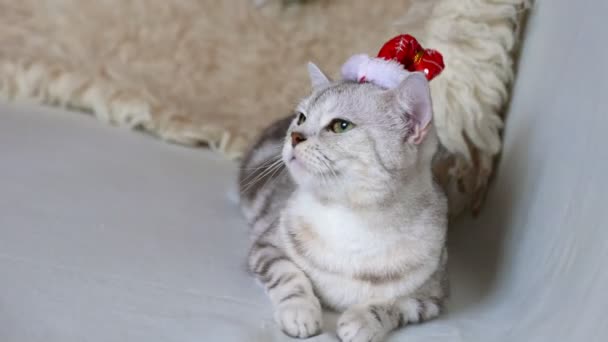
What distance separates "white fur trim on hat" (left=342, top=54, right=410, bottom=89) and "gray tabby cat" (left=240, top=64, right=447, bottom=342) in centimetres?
2

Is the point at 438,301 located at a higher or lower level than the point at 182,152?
higher

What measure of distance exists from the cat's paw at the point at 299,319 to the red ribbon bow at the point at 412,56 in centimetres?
41

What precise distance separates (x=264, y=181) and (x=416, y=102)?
0.53 meters

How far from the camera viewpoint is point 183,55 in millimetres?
2238

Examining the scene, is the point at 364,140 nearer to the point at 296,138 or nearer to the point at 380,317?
the point at 296,138

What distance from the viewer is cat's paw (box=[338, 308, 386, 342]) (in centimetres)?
109

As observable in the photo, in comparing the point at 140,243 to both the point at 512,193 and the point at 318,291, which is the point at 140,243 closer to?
the point at 318,291

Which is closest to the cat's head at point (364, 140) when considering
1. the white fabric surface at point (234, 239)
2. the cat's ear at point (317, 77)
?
the cat's ear at point (317, 77)

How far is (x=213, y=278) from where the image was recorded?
1.25m

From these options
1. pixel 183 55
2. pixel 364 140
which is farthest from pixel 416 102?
pixel 183 55

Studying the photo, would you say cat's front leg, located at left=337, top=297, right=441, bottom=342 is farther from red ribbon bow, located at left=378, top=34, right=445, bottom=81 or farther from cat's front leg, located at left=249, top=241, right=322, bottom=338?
red ribbon bow, located at left=378, top=34, right=445, bottom=81

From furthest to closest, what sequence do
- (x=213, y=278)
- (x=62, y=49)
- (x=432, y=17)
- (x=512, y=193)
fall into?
1. (x=62, y=49)
2. (x=432, y=17)
3. (x=512, y=193)
4. (x=213, y=278)

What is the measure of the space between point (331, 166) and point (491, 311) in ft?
1.26

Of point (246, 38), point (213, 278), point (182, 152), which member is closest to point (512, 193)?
point (213, 278)
